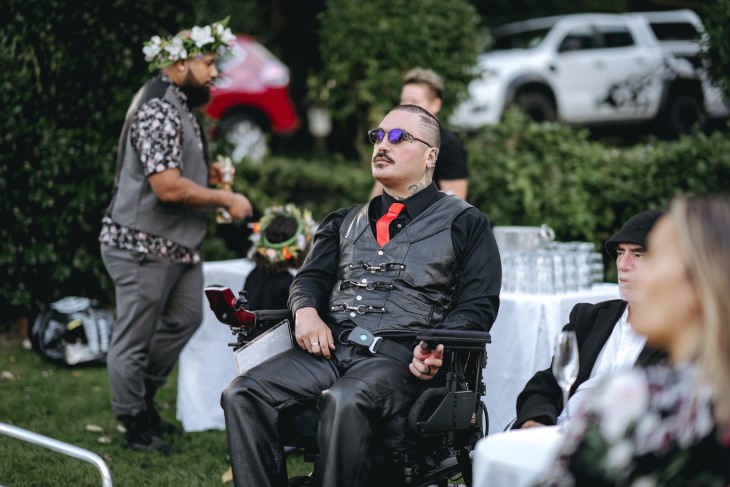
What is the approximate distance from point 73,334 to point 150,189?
233cm

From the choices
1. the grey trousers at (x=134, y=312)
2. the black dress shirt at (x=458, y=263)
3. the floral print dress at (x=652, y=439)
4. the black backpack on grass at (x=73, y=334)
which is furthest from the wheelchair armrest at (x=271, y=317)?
the black backpack on grass at (x=73, y=334)

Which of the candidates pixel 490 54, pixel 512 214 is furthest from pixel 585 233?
pixel 490 54

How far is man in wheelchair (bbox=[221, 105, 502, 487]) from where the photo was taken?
3.63 metres

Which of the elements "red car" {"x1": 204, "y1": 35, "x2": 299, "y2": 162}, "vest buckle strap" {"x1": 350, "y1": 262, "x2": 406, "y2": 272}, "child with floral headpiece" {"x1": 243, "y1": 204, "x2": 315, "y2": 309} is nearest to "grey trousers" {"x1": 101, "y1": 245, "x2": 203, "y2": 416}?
"child with floral headpiece" {"x1": 243, "y1": 204, "x2": 315, "y2": 309}

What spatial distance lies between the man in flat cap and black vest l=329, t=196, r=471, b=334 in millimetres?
587

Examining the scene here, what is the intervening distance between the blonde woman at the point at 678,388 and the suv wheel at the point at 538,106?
1080cm

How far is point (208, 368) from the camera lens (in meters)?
5.91

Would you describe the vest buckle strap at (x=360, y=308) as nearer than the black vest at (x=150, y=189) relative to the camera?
Yes

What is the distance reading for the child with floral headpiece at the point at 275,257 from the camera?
202 inches

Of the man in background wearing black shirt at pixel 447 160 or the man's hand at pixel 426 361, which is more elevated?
the man in background wearing black shirt at pixel 447 160

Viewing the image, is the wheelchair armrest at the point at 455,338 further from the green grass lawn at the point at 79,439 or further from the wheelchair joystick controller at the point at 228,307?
the green grass lawn at the point at 79,439

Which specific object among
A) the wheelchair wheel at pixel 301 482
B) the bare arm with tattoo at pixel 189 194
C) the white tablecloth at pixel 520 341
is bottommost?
the wheelchair wheel at pixel 301 482

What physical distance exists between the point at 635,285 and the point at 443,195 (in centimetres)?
105

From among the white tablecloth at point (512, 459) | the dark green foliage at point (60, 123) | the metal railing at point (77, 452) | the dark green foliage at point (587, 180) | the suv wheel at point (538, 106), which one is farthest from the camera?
the suv wheel at point (538, 106)
